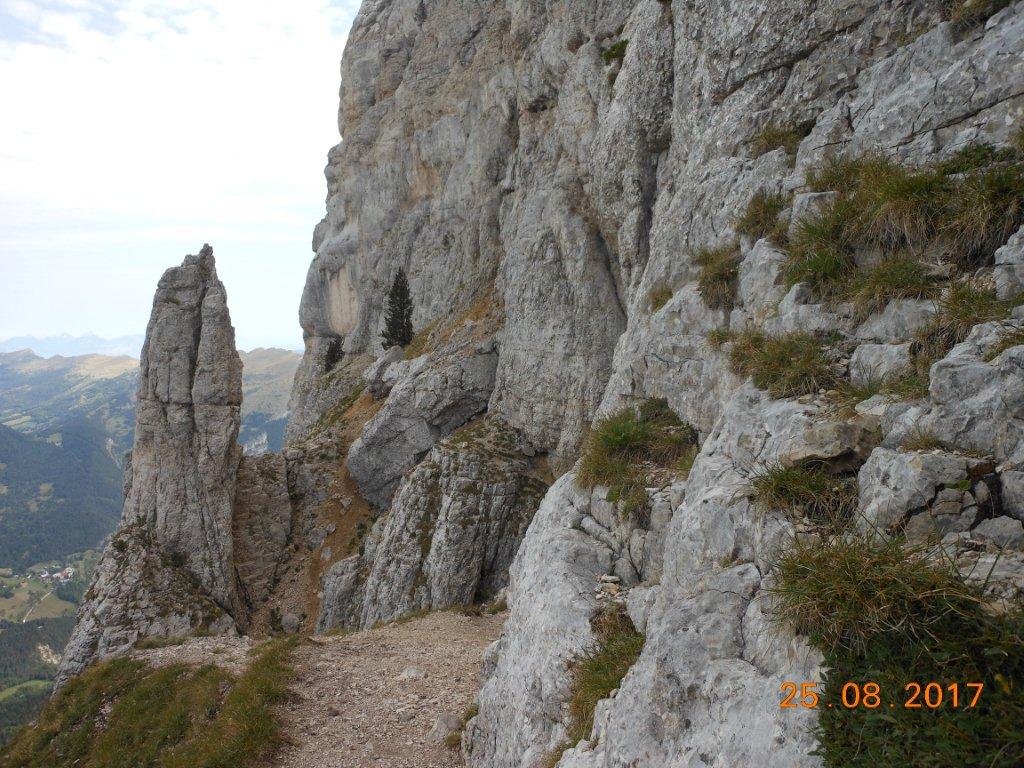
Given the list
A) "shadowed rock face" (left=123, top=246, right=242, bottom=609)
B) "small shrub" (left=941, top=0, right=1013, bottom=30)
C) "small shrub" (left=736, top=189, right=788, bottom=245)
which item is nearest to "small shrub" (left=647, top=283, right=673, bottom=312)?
"small shrub" (left=736, top=189, right=788, bottom=245)

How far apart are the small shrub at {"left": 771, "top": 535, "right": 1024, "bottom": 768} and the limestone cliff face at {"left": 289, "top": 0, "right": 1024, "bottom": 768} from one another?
353mm

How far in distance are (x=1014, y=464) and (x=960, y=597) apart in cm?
163

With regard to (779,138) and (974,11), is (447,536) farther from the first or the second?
(974,11)

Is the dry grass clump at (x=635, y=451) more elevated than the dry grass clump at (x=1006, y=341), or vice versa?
the dry grass clump at (x=1006, y=341)

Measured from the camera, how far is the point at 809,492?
223 inches

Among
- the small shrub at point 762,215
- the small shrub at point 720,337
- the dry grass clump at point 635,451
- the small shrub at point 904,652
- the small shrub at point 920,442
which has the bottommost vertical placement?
the small shrub at point 904,652

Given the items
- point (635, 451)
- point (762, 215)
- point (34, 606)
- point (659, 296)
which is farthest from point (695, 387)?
point (34, 606)

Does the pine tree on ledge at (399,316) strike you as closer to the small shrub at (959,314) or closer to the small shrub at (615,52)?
the small shrub at (615,52)

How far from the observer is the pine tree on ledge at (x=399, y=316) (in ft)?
166

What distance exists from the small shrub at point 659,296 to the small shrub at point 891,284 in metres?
5.18

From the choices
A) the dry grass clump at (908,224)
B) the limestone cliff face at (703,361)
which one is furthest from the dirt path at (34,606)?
the dry grass clump at (908,224)

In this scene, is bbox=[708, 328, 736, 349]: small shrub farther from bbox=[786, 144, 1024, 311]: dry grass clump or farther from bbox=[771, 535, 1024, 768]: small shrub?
bbox=[771, 535, 1024, 768]: small shrub

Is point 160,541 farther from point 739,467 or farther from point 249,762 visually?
point 739,467

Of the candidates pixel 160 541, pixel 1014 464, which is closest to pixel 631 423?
pixel 1014 464
